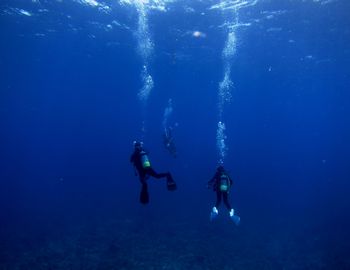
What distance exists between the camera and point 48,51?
33250mm

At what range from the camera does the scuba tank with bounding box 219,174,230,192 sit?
34.6 feet

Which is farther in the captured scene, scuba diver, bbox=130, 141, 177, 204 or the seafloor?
the seafloor

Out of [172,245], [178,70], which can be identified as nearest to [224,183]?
[172,245]

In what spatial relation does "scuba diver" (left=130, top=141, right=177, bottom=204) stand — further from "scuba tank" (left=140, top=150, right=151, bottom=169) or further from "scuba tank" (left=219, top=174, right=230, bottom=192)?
"scuba tank" (left=219, top=174, right=230, bottom=192)

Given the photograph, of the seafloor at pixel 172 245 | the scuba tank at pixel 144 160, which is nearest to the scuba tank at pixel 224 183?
the scuba tank at pixel 144 160

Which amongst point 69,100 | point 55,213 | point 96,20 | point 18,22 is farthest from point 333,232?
point 69,100

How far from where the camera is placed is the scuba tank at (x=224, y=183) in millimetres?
10539

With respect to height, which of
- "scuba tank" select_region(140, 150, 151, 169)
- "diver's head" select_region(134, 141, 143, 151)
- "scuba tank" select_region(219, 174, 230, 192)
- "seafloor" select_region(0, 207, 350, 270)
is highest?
"diver's head" select_region(134, 141, 143, 151)

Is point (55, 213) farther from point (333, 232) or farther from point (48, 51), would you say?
point (333, 232)

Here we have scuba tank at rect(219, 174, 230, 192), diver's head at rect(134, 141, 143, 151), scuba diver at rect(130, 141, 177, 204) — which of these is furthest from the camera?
scuba tank at rect(219, 174, 230, 192)

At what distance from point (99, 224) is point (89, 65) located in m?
27.2

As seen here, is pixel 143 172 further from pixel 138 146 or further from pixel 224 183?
pixel 224 183

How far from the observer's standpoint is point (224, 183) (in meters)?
10.6

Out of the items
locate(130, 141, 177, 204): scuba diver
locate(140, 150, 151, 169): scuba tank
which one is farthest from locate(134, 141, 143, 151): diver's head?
locate(140, 150, 151, 169): scuba tank
